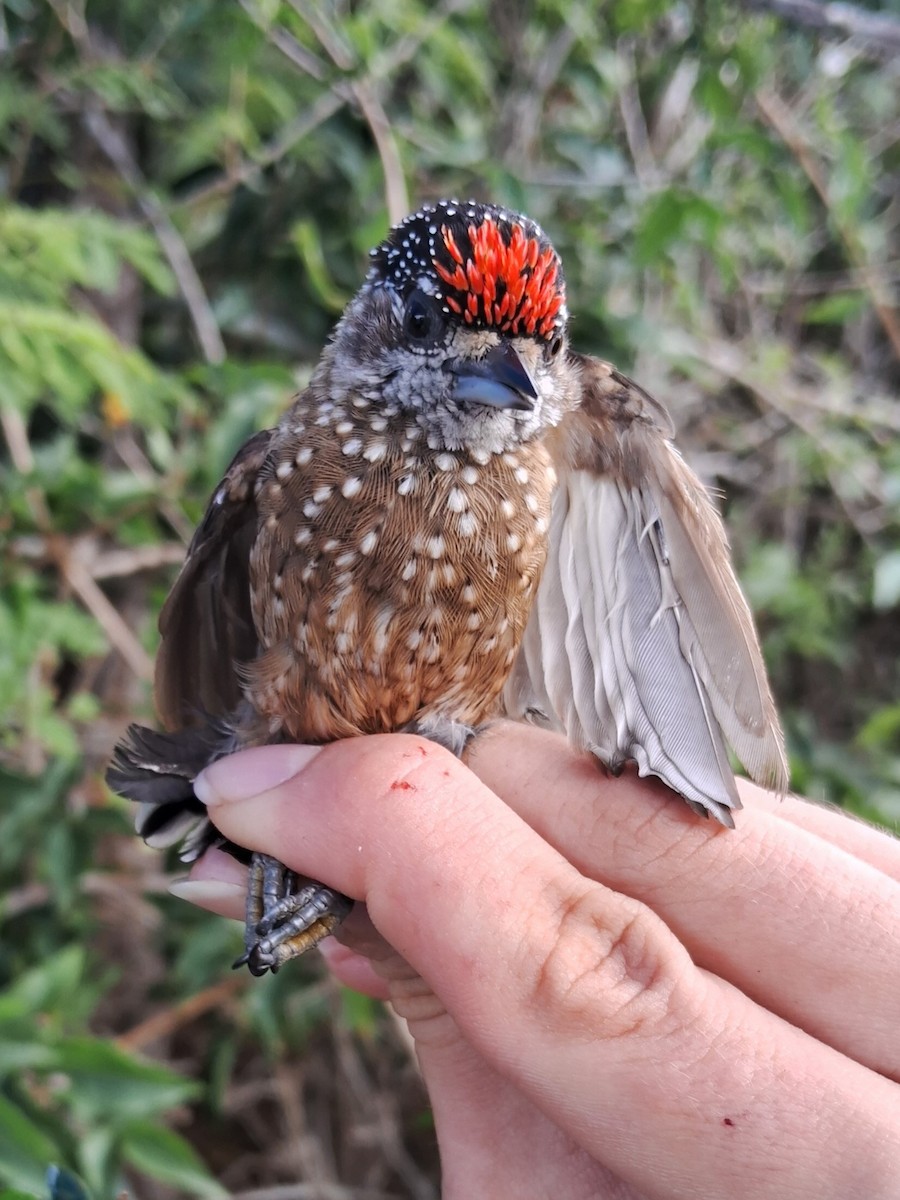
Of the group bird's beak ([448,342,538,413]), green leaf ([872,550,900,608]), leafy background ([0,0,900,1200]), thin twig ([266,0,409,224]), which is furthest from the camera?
green leaf ([872,550,900,608])

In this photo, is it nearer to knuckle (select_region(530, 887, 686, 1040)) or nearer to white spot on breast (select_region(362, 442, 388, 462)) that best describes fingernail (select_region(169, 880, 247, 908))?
knuckle (select_region(530, 887, 686, 1040))

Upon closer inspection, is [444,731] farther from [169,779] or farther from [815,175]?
[815,175]

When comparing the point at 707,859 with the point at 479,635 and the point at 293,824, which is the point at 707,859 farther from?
the point at 293,824

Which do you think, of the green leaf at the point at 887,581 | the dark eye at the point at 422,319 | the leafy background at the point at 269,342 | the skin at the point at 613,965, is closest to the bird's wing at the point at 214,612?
the leafy background at the point at 269,342

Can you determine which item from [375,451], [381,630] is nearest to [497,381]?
[375,451]

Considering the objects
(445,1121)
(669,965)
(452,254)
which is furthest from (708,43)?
(445,1121)

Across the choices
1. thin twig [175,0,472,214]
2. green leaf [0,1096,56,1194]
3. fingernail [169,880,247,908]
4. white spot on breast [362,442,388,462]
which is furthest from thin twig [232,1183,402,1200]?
thin twig [175,0,472,214]
